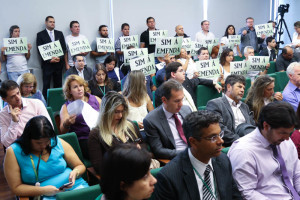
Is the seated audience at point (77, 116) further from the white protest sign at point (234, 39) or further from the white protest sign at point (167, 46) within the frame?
the white protest sign at point (234, 39)

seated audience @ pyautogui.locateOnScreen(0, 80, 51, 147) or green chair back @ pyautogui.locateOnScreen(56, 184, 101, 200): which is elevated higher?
seated audience @ pyautogui.locateOnScreen(0, 80, 51, 147)

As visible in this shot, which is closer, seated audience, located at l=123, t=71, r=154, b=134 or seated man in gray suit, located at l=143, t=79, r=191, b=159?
seated man in gray suit, located at l=143, t=79, r=191, b=159

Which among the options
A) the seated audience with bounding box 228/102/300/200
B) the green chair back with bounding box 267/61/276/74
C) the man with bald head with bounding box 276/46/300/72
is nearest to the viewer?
the seated audience with bounding box 228/102/300/200

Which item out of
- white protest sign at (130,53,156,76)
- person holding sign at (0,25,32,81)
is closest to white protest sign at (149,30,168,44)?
white protest sign at (130,53,156,76)

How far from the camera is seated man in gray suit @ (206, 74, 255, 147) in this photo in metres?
3.52

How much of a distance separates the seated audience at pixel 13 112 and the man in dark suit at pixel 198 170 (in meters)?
1.74

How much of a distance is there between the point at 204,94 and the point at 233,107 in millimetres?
1107

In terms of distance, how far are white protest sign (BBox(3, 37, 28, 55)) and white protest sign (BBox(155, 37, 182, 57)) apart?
2.45m

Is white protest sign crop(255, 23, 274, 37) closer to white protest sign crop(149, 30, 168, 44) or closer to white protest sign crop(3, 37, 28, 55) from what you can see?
white protest sign crop(149, 30, 168, 44)

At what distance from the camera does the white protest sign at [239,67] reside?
17.7 feet

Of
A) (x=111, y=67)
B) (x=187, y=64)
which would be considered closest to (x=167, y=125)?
(x=111, y=67)

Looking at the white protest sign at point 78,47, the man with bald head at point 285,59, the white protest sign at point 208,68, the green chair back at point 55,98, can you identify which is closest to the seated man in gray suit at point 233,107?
the white protest sign at point 208,68

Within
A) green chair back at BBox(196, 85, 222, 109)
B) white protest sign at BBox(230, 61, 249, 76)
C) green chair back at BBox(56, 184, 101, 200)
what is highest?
white protest sign at BBox(230, 61, 249, 76)

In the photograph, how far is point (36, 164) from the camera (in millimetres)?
2461
